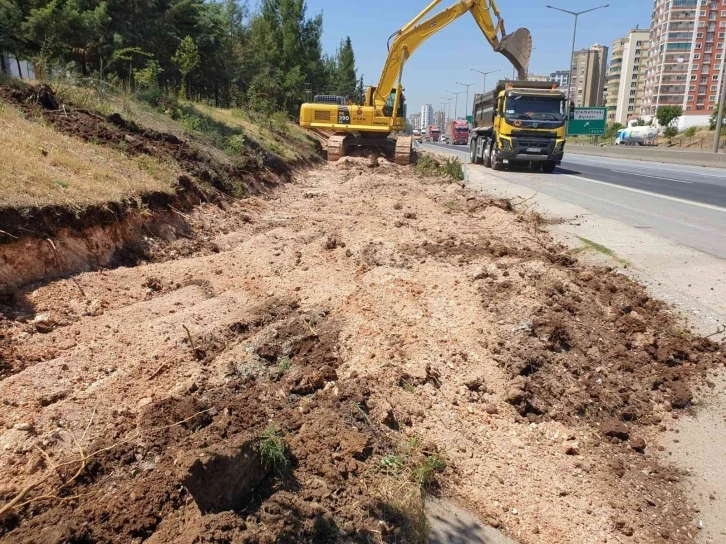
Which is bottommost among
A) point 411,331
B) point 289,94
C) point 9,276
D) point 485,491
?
point 485,491

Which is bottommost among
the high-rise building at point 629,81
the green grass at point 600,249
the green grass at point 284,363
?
the green grass at point 284,363

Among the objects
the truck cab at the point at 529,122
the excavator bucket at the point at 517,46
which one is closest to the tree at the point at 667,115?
the truck cab at the point at 529,122

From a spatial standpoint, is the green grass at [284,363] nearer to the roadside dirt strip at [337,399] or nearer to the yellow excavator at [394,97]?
the roadside dirt strip at [337,399]

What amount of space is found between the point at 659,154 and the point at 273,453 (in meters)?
40.1

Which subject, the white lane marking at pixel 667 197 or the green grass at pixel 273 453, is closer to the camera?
the green grass at pixel 273 453

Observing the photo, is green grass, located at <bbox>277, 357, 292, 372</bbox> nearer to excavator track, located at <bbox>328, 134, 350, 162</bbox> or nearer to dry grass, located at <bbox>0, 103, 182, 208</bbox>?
dry grass, located at <bbox>0, 103, 182, 208</bbox>

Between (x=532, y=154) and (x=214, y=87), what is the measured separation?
18.6 meters

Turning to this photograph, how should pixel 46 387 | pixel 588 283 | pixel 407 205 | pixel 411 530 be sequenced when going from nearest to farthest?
pixel 411 530, pixel 46 387, pixel 588 283, pixel 407 205

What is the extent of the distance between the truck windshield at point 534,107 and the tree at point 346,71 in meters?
32.1

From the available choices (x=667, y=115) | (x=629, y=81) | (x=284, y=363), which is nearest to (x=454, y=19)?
(x=284, y=363)

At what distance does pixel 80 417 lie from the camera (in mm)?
3705

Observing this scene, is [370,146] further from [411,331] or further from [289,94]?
[411,331]

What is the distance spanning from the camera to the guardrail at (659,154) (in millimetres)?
30263

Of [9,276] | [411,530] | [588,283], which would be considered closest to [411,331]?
[411,530]
